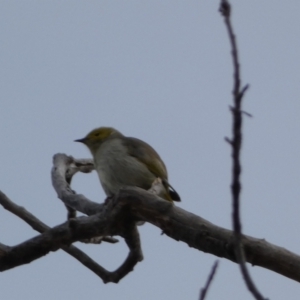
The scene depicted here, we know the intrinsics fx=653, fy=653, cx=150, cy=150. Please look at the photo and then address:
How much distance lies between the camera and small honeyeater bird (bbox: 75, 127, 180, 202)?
25.6ft

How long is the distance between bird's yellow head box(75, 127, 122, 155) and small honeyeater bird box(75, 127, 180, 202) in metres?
0.47

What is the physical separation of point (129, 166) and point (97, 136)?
5.60 feet

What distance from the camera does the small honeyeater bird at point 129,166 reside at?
7.80m

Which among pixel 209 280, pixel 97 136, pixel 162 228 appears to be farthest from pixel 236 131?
pixel 97 136

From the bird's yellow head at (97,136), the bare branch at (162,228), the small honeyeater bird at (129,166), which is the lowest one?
the bare branch at (162,228)

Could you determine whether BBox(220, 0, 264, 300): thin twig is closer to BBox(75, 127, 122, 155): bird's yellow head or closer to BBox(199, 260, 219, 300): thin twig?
BBox(199, 260, 219, 300): thin twig

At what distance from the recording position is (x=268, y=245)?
12.8ft

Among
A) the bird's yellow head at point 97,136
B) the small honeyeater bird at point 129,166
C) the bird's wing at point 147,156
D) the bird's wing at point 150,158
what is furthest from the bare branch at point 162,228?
the bird's yellow head at point 97,136

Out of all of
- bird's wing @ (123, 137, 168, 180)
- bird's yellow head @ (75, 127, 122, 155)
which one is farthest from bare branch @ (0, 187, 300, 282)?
bird's yellow head @ (75, 127, 122, 155)

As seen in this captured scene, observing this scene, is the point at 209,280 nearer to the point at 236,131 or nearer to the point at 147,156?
the point at 236,131

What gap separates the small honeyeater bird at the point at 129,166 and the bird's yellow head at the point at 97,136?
474 mm

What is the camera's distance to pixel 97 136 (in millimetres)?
9500

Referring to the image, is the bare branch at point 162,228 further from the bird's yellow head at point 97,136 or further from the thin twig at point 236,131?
the bird's yellow head at point 97,136

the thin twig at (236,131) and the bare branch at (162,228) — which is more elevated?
the bare branch at (162,228)
